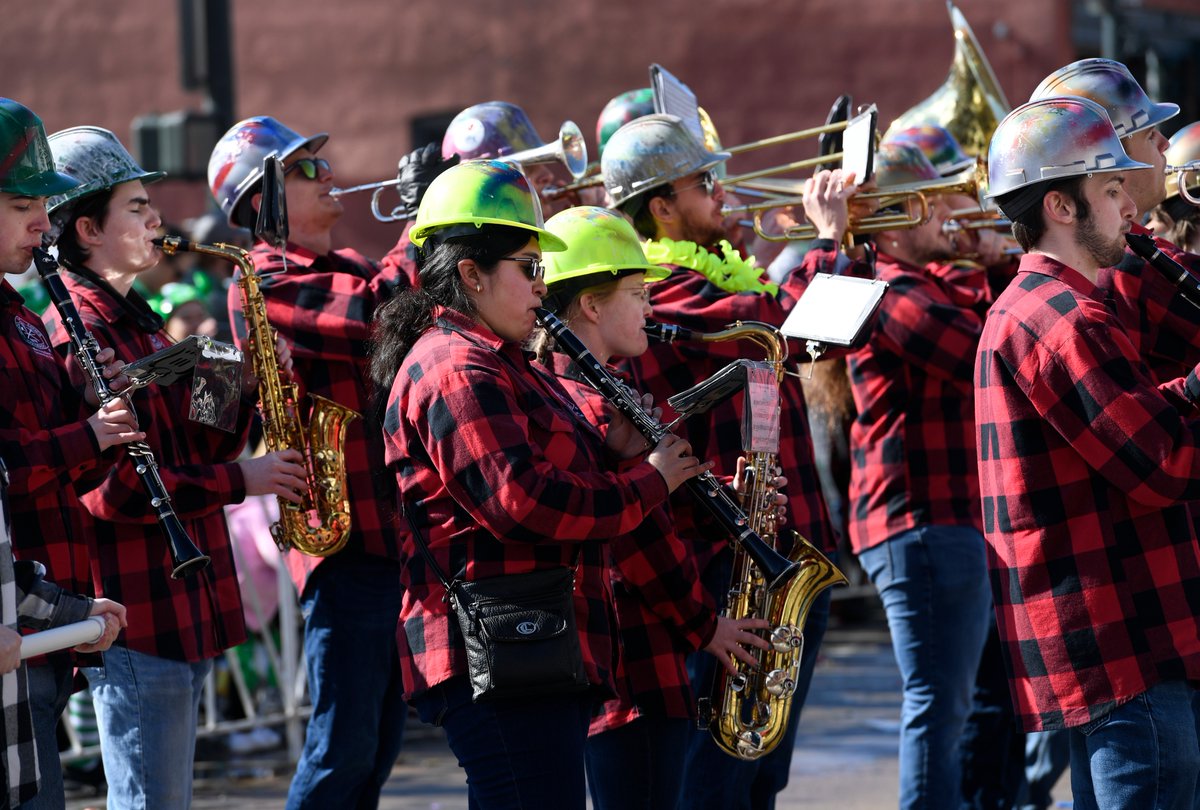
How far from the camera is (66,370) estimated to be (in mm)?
4156

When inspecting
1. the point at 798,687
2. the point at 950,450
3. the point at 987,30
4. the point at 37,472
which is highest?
the point at 987,30

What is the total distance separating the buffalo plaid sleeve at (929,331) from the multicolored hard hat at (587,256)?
1454 millimetres

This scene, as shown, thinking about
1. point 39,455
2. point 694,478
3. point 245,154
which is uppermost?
point 245,154

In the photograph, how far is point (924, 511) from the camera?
5.55 metres

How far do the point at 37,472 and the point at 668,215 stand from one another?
87.8 inches

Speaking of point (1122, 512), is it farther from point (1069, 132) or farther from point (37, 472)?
point (37, 472)

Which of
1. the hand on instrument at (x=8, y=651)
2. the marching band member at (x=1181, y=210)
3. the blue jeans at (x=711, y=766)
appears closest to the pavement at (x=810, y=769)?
the blue jeans at (x=711, y=766)

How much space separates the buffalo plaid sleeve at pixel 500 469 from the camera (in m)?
3.57

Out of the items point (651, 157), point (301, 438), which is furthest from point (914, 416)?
point (301, 438)

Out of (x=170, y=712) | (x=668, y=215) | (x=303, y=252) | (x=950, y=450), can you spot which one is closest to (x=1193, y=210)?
(x=950, y=450)

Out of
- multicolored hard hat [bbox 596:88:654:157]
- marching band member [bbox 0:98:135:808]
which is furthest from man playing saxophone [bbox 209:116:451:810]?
multicolored hard hat [bbox 596:88:654:157]

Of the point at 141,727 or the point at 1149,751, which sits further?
the point at 141,727

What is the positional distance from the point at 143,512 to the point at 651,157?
1.89 meters

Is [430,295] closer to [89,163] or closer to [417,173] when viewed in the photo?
[89,163]
